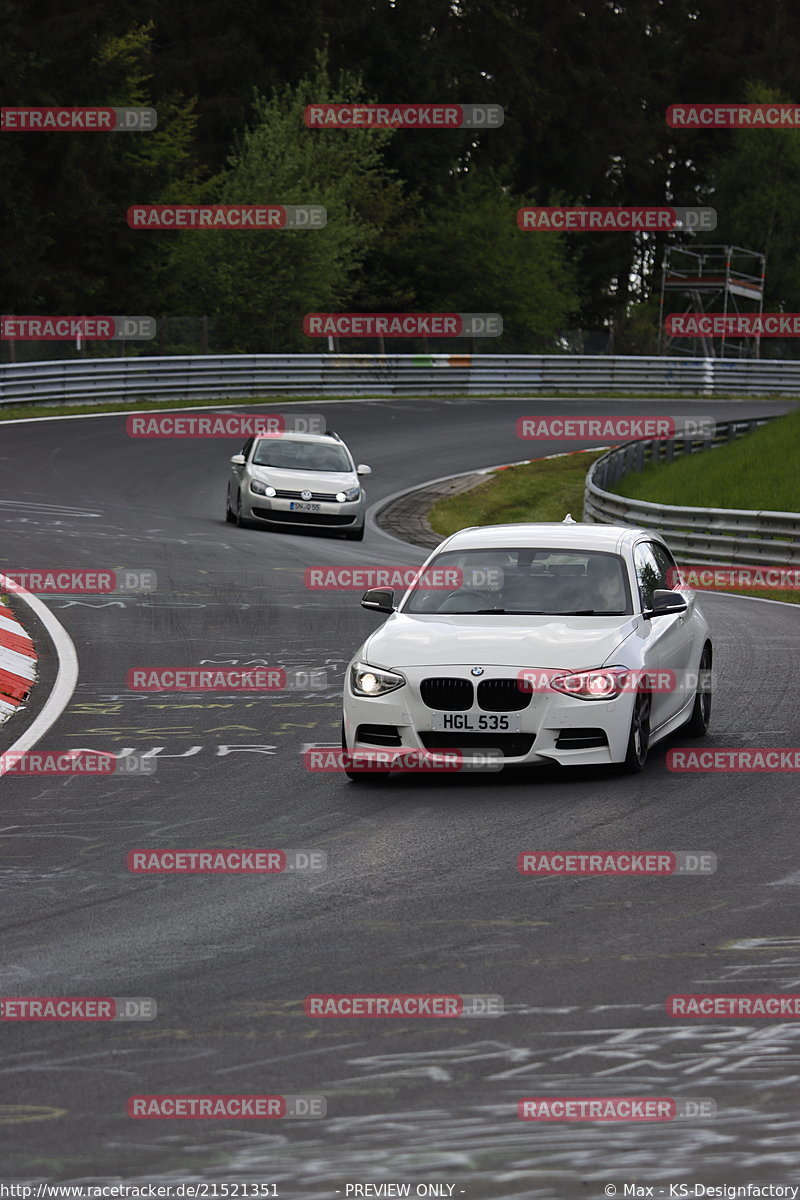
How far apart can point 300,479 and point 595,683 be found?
55.3 feet

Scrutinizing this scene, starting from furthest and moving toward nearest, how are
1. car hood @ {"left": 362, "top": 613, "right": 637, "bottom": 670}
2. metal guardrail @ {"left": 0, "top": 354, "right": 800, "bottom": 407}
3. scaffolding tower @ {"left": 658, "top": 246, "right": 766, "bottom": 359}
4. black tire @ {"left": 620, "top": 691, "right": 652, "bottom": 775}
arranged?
scaffolding tower @ {"left": 658, "top": 246, "right": 766, "bottom": 359} → metal guardrail @ {"left": 0, "top": 354, "right": 800, "bottom": 407} → black tire @ {"left": 620, "top": 691, "right": 652, "bottom": 775} → car hood @ {"left": 362, "top": 613, "right": 637, "bottom": 670}

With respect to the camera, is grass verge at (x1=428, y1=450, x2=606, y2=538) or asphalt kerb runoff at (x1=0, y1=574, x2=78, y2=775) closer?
asphalt kerb runoff at (x1=0, y1=574, x2=78, y2=775)

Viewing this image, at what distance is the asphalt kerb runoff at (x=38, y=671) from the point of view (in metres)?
12.0

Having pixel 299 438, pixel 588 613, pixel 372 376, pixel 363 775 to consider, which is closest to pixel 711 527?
pixel 299 438

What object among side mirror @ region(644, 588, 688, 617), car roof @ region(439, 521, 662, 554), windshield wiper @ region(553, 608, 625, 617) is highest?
car roof @ region(439, 521, 662, 554)

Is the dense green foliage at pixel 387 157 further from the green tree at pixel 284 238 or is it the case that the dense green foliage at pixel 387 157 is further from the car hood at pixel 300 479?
the car hood at pixel 300 479

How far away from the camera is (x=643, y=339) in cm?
6378

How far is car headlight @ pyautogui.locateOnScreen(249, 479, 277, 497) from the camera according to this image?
2639 cm

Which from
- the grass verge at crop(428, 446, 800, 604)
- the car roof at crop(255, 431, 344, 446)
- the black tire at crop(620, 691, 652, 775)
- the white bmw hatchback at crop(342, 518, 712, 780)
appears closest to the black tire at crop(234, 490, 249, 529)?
the car roof at crop(255, 431, 344, 446)

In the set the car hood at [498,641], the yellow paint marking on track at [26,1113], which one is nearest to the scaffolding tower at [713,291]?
the car hood at [498,641]

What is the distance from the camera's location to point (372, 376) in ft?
163

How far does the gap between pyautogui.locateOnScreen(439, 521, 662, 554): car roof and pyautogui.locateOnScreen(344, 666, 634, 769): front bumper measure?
1.67m

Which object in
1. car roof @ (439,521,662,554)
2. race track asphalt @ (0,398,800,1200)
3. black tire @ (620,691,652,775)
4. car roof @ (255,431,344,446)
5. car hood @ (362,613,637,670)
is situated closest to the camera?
race track asphalt @ (0,398,800,1200)

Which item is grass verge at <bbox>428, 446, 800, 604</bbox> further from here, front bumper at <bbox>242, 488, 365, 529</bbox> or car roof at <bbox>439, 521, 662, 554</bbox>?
car roof at <bbox>439, 521, 662, 554</bbox>
